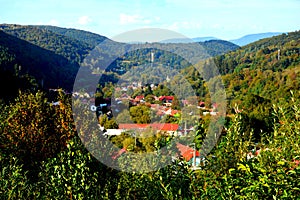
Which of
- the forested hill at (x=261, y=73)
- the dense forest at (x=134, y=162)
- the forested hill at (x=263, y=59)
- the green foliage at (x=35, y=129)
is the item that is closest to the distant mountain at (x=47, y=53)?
the forested hill at (x=263, y=59)

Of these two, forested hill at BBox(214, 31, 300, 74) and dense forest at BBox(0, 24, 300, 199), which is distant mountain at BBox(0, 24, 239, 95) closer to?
forested hill at BBox(214, 31, 300, 74)

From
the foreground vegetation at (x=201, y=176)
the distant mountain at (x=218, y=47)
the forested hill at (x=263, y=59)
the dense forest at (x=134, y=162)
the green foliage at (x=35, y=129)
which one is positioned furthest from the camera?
the distant mountain at (x=218, y=47)

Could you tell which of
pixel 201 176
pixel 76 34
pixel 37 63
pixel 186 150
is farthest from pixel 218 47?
pixel 201 176

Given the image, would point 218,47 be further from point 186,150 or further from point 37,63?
point 186,150

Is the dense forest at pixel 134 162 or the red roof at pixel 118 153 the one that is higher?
the dense forest at pixel 134 162

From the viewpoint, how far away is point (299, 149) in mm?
2932

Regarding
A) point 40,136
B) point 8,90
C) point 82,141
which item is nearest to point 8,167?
point 82,141

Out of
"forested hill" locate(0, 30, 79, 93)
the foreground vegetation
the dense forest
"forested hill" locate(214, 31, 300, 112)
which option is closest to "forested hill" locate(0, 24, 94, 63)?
"forested hill" locate(0, 30, 79, 93)

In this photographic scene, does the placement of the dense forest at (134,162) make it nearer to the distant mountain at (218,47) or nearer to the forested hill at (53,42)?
the distant mountain at (218,47)

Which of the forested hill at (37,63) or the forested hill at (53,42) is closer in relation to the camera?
the forested hill at (37,63)

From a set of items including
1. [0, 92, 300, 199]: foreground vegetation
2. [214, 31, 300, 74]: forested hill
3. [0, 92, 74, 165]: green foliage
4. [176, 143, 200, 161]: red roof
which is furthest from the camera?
[214, 31, 300, 74]: forested hill

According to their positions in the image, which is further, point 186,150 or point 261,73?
point 261,73

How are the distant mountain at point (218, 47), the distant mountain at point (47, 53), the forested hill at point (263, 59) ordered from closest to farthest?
the distant mountain at point (47, 53) → the forested hill at point (263, 59) → the distant mountain at point (218, 47)

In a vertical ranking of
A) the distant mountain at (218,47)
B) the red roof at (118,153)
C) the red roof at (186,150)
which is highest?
the distant mountain at (218,47)
